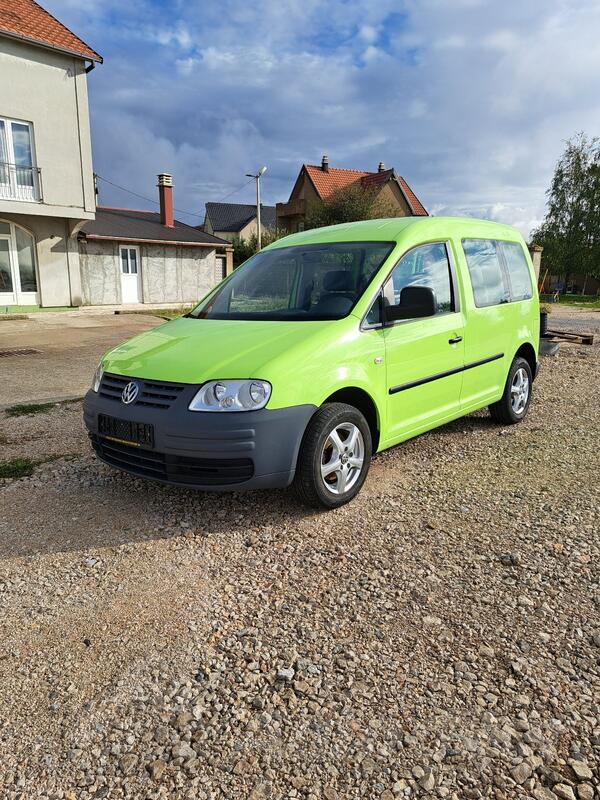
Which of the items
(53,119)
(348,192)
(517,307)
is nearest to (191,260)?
(53,119)

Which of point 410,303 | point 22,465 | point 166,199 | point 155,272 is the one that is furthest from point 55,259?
point 410,303

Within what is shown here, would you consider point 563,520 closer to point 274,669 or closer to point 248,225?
point 274,669

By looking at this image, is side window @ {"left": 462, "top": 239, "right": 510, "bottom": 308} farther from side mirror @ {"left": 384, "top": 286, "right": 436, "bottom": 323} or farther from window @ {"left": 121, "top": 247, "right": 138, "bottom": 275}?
window @ {"left": 121, "top": 247, "right": 138, "bottom": 275}

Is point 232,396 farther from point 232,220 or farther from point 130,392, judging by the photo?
point 232,220

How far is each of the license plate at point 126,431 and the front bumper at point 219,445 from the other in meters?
0.03

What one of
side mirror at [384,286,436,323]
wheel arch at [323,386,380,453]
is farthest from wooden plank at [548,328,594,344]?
wheel arch at [323,386,380,453]

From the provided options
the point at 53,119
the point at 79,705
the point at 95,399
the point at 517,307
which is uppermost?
the point at 53,119

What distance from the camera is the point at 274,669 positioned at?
2488 millimetres

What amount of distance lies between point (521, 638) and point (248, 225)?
208 feet

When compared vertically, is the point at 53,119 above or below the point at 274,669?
above

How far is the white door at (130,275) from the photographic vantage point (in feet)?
76.8

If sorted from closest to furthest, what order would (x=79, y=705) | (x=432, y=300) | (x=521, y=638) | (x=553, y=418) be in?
(x=79, y=705) < (x=521, y=638) < (x=432, y=300) < (x=553, y=418)

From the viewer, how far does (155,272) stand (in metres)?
24.7

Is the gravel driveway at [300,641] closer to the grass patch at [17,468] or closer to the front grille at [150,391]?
the grass patch at [17,468]
